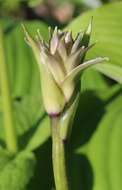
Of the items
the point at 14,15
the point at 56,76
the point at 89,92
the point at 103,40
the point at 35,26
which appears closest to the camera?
the point at 56,76

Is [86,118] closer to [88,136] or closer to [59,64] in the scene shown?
[88,136]

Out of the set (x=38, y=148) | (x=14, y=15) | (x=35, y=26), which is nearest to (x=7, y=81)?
(x=38, y=148)

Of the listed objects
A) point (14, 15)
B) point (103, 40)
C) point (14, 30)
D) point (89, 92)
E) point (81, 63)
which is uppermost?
point (81, 63)

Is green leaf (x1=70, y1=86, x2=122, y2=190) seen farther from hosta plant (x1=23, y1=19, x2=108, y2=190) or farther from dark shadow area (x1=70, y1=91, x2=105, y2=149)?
hosta plant (x1=23, y1=19, x2=108, y2=190)

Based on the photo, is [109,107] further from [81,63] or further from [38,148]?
[81,63]

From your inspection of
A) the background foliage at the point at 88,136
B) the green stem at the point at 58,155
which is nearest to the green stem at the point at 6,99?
the background foliage at the point at 88,136

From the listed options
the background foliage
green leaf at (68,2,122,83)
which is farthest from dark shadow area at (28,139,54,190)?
green leaf at (68,2,122,83)
